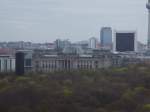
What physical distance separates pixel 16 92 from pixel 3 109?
299cm

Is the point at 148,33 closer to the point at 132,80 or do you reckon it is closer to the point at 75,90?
the point at 132,80

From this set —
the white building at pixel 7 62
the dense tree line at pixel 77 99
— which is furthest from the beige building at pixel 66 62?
the dense tree line at pixel 77 99

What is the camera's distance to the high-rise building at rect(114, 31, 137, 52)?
2847 inches

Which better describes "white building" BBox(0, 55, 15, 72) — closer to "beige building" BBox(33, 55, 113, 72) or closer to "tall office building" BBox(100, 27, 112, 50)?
"beige building" BBox(33, 55, 113, 72)

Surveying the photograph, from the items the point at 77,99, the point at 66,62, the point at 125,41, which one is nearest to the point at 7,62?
the point at 66,62

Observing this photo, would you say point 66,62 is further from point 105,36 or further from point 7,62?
point 105,36

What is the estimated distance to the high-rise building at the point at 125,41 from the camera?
72.3 meters

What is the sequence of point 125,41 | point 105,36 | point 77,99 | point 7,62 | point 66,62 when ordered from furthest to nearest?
point 105,36, point 125,41, point 66,62, point 7,62, point 77,99

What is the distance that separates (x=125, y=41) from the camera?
73938mm

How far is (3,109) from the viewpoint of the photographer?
16.2 metres

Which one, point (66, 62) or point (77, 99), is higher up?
point (66, 62)

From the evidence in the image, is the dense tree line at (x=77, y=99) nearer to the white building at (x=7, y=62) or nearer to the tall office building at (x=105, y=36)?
the white building at (x=7, y=62)

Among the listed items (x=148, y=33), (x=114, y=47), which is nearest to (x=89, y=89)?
(x=114, y=47)

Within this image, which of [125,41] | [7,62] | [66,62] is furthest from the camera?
[125,41]
